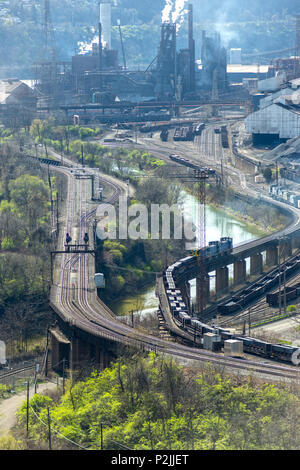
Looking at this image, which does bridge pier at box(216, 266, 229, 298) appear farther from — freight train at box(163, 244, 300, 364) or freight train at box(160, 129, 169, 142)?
freight train at box(160, 129, 169, 142)

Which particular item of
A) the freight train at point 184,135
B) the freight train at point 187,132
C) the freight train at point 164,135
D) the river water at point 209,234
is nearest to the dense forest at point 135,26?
the freight train at point 187,132

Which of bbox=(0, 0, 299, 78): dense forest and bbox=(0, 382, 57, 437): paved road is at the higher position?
bbox=(0, 0, 299, 78): dense forest

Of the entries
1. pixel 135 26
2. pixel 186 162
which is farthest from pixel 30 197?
pixel 135 26

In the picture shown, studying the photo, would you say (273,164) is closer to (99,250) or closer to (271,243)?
(271,243)

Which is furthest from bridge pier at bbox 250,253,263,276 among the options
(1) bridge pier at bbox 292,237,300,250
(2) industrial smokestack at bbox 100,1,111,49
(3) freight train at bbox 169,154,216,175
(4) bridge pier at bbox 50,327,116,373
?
(2) industrial smokestack at bbox 100,1,111,49

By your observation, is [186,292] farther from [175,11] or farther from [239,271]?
[175,11]
